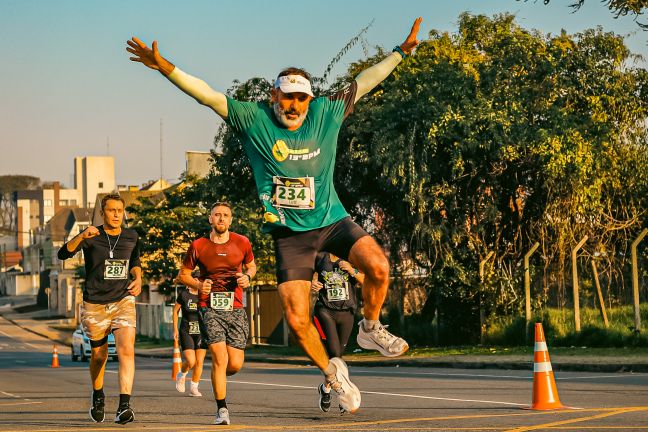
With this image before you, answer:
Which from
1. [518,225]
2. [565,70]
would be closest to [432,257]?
[518,225]

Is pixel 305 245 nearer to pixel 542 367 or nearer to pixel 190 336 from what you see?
pixel 542 367

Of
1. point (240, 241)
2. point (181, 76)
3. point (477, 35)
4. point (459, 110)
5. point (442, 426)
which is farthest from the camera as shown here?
point (477, 35)

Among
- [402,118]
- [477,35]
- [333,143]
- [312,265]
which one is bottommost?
[312,265]

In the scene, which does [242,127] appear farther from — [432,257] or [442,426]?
[432,257]

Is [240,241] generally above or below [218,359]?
above

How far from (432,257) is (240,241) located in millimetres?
18830

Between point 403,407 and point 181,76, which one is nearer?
point 181,76

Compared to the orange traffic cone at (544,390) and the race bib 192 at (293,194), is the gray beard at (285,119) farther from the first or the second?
the orange traffic cone at (544,390)

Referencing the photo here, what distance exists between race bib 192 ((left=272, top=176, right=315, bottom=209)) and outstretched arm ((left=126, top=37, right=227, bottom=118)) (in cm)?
82

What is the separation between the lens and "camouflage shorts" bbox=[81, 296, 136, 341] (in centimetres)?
1109

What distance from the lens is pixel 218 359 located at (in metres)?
10.7

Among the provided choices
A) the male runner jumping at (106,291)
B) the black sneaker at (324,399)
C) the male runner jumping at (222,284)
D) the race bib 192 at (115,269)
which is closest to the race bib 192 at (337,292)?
the male runner jumping at (222,284)

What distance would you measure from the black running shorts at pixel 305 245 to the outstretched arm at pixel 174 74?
3.77 feet

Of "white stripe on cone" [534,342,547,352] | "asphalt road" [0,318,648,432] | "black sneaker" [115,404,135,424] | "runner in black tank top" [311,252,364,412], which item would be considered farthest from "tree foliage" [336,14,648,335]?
"black sneaker" [115,404,135,424]
